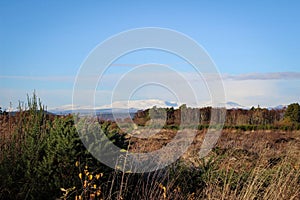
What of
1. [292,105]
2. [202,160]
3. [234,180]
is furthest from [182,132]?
[292,105]

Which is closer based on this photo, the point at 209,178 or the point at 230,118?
the point at 209,178

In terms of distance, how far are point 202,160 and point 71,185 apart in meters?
2.19

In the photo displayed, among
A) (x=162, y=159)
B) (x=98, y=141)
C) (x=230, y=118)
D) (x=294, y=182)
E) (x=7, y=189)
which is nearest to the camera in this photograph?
(x=7, y=189)

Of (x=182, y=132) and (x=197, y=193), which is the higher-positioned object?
(x=182, y=132)

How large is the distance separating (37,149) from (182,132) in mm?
5031

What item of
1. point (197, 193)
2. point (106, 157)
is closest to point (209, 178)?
point (197, 193)

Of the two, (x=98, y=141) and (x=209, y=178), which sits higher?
(x=98, y=141)

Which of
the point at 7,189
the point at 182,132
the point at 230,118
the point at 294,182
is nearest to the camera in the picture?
the point at 7,189

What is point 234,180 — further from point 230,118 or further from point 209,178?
point 230,118

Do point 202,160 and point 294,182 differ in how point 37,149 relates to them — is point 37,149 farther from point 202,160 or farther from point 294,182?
point 294,182

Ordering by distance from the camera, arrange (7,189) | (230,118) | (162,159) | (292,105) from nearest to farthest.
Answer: (7,189) < (162,159) < (230,118) < (292,105)

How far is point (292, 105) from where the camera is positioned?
25188 mm

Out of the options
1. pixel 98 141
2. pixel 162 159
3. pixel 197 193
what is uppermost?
pixel 98 141

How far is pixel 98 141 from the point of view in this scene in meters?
4.71
